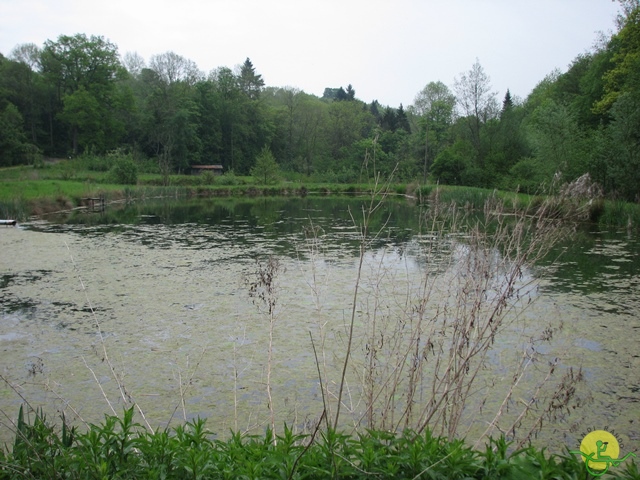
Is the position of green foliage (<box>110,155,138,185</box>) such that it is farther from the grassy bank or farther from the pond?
the pond

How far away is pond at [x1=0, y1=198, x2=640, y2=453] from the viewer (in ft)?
13.3

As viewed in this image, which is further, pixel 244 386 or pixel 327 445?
pixel 244 386

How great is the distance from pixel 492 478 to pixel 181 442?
1.32 metres

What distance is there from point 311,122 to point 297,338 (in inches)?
2276

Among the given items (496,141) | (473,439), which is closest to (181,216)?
(473,439)

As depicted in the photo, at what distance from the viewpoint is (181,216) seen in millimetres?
21453

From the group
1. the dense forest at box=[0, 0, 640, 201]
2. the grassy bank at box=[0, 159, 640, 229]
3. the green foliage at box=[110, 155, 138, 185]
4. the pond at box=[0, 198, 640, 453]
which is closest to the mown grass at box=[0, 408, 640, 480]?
the pond at box=[0, 198, 640, 453]

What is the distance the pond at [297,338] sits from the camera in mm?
4062

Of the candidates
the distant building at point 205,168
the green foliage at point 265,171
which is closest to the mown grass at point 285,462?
the green foliage at point 265,171

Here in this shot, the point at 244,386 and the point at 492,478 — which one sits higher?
the point at 492,478

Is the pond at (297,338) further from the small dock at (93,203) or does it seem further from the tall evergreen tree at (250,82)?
the tall evergreen tree at (250,82)

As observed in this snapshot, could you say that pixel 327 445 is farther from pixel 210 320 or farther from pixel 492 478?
pixel 210 320

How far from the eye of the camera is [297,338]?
5984mm

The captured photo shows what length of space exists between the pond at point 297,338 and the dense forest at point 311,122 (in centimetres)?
1310
